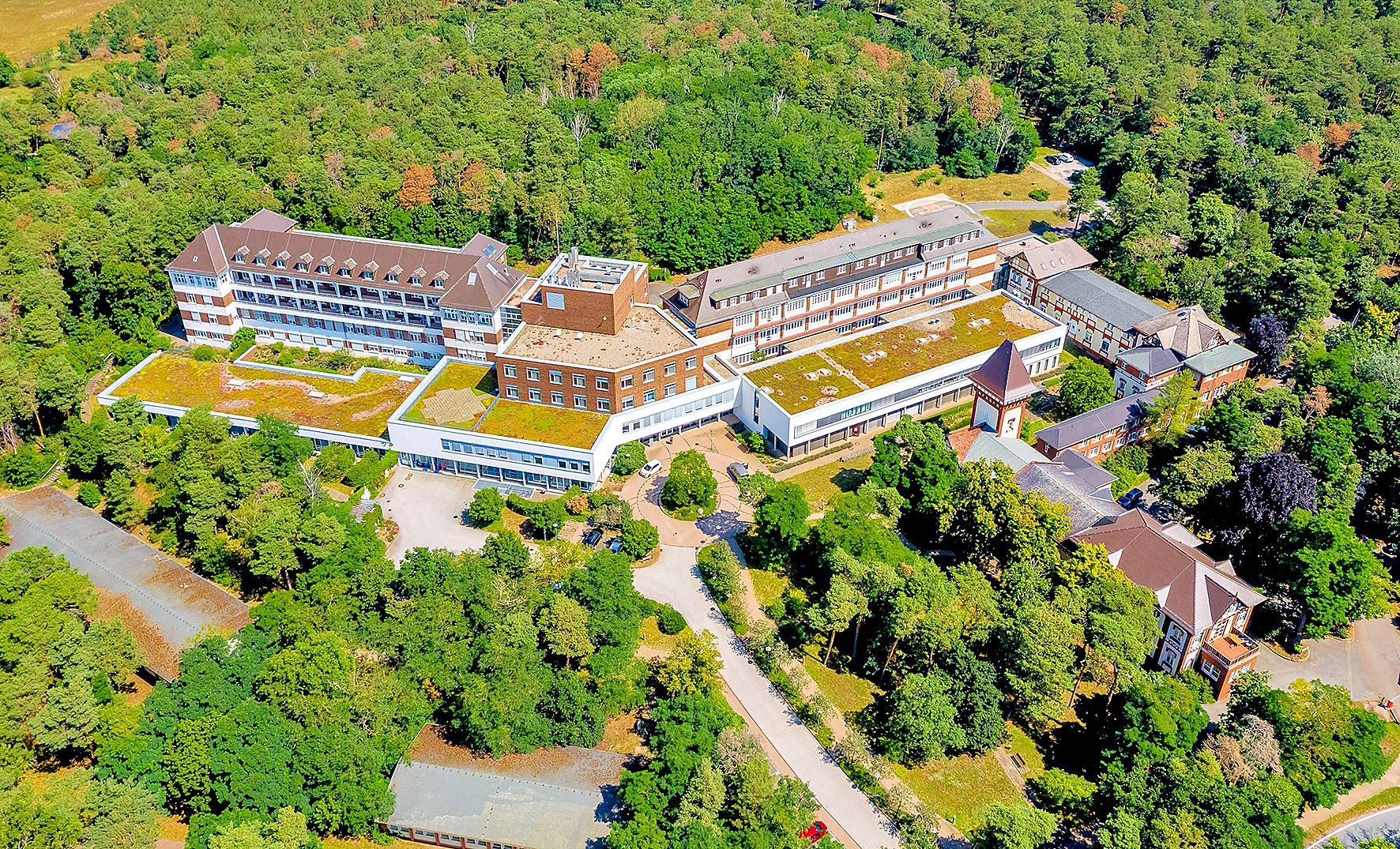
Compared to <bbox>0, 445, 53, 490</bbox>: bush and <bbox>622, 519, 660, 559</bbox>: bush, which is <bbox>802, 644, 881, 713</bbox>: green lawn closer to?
<bbox>622, 519, 660, 559</bbox>: bush

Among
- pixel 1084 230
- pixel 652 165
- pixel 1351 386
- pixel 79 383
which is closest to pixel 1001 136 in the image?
pixel 1084 230

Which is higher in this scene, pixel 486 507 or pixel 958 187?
pixel 958 187

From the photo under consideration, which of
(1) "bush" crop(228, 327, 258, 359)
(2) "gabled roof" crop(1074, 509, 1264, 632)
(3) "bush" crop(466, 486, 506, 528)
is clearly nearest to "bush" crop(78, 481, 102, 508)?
(1) "bush" crop(228, 327, 258, 359)

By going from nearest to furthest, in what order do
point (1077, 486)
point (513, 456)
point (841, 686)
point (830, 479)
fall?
point (841, 686) → point (1077, 486) → point (513, 456) → point (830, 479)

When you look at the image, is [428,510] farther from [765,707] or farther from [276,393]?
[765,707]

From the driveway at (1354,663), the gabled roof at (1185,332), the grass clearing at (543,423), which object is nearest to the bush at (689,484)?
the grass clearing at (543,423)

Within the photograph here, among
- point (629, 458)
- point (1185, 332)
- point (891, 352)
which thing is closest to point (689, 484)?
point (629, 458)

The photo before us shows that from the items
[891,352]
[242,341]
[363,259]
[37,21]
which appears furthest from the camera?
[37,21]

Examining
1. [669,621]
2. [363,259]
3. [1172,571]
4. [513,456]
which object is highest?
[363,259]
